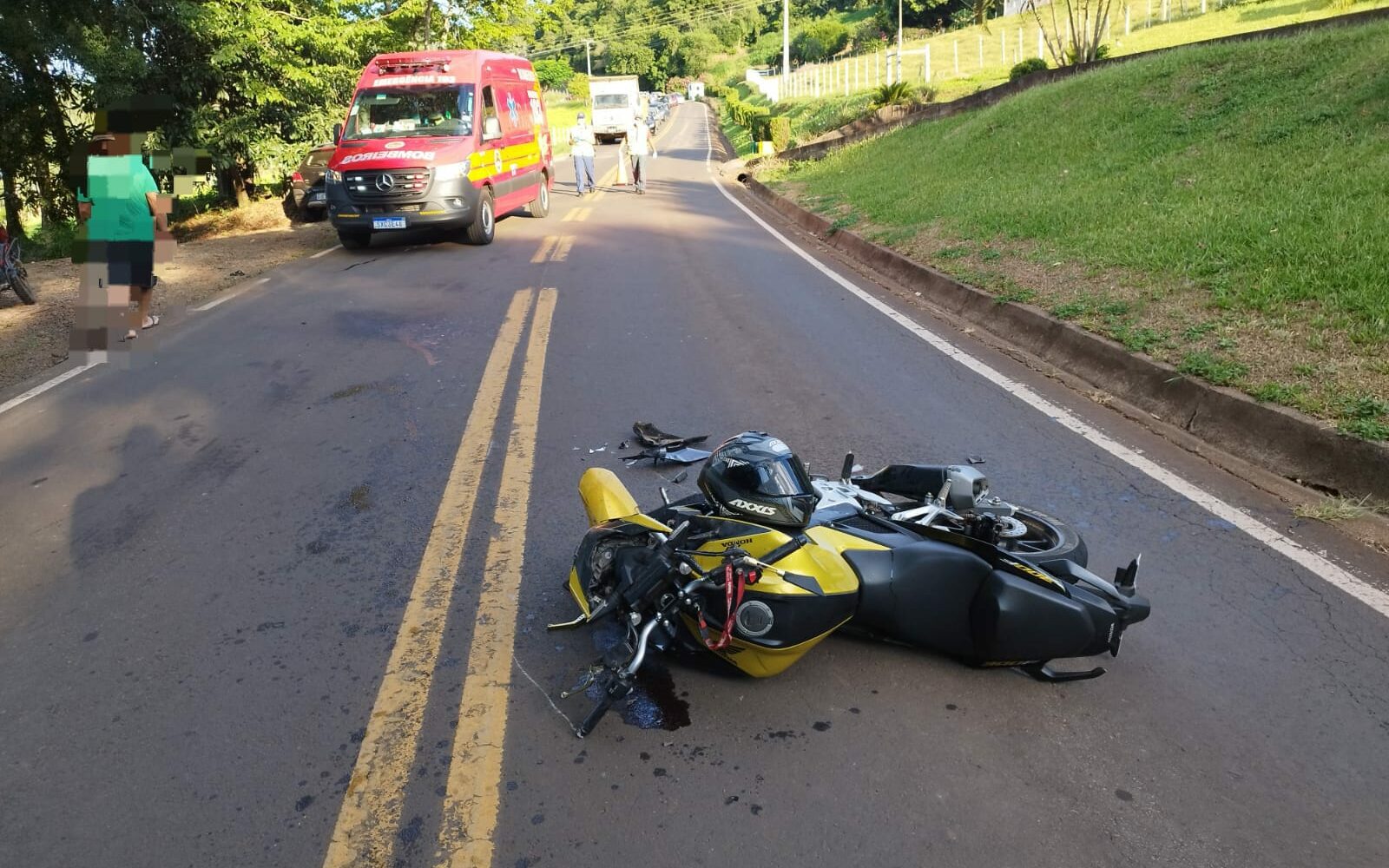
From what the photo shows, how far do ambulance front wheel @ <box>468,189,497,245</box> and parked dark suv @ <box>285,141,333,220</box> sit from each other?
4822mm

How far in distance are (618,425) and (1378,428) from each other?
13.8 feet

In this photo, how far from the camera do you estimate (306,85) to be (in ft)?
61.5

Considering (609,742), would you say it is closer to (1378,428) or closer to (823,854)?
(823,854)

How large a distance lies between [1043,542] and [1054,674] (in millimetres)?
602

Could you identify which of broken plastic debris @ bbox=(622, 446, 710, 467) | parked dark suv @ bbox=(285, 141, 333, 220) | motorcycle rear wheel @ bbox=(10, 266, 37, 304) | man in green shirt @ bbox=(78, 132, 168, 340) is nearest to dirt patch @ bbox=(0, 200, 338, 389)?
motorcycle rear wheel @ bbox=(10, 266, 37, 304)

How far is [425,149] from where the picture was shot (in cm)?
1341

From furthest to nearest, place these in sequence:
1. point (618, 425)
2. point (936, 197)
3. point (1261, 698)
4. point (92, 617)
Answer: point (936, 197), point (618, 425), point (92, 617), point (1261, 698)

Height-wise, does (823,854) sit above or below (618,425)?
below

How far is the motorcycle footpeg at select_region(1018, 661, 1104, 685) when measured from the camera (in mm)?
3365

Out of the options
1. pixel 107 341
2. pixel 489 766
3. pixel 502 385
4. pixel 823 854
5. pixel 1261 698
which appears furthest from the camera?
pixel 107 341

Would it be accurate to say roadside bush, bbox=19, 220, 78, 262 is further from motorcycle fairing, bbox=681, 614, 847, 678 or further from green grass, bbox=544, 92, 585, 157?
green grass, bbox=544, 92, 585, 157

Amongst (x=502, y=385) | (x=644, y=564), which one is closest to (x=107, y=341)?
(x=502, y=385)

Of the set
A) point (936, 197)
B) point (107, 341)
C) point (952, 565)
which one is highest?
point (936, 197)

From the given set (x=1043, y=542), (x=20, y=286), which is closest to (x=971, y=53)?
(x=20, y=286)
